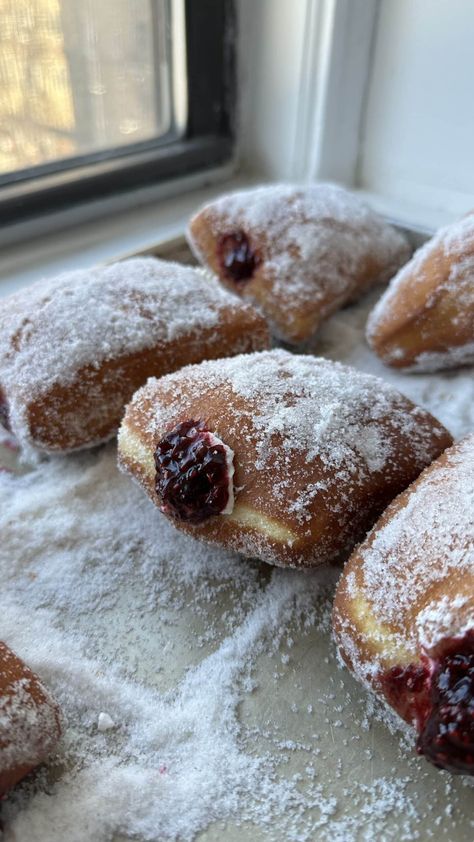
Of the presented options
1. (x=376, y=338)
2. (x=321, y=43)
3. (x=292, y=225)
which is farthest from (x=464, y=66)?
(x=376, y=338)

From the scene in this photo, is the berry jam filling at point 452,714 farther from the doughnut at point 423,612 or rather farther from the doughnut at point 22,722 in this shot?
the doughnut at point 22,722

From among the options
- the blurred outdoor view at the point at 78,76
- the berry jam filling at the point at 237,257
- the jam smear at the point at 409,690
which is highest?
the blurred outdoor view at the point at 78,76

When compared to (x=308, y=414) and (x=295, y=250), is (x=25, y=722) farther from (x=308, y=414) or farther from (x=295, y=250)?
(x=295, y=250)

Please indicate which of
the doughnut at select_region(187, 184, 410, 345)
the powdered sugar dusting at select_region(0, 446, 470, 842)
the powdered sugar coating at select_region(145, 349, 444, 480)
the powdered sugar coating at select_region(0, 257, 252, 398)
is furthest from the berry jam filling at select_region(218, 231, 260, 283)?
the powdered sugar dusting at select_region(0, 446, 470, 842)

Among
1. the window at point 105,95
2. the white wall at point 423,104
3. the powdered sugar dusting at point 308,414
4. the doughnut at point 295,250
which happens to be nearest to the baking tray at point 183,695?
the powdered sugar dusting at point 308,414

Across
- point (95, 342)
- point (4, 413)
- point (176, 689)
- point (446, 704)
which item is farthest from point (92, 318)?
point (446, 704)

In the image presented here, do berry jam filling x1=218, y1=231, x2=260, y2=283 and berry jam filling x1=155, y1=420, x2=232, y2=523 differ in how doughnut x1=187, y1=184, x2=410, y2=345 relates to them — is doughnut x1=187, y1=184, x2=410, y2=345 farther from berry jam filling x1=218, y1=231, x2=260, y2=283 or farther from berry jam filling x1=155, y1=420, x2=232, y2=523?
berry jam filling x1=155, y1=420, x2=232, y2=523
